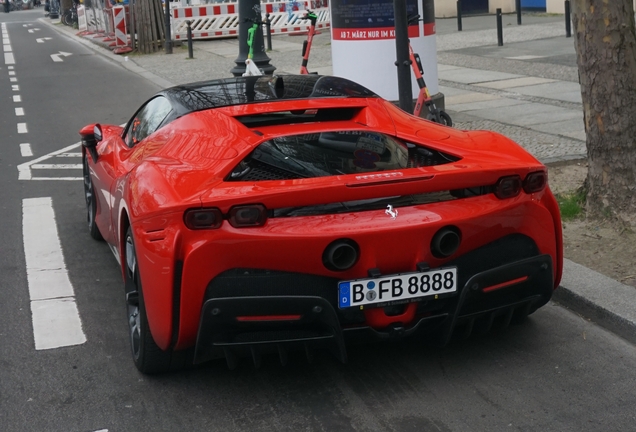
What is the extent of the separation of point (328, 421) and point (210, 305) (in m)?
0.74

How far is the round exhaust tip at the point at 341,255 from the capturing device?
406cm

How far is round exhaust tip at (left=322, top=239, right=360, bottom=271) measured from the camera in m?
4.06

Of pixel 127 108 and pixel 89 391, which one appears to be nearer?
pixel 89 391

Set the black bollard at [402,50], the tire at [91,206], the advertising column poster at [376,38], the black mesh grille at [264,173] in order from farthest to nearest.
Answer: the advertising column poster at [376,38]
the black bollard at [402,50]
the tire at [91,206]
the black mesh grille at [264,173]

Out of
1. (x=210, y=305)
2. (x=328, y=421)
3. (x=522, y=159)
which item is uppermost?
(x=522, y=159)

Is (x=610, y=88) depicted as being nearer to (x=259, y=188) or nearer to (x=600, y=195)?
(x=600, y=195)

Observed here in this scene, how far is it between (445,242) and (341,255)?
50cm

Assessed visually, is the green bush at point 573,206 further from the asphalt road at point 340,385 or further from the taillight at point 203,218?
the taillight at point 203,218

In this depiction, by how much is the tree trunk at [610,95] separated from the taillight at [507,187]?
246 cm

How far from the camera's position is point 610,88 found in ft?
21.6

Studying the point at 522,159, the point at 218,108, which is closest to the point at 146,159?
the point at 218,108

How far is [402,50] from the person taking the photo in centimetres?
898

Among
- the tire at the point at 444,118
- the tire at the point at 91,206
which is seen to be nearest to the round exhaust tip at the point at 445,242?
the tire at the point at 91,206

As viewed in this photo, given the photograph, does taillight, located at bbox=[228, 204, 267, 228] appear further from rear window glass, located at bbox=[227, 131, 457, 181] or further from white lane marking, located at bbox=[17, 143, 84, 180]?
white lane marking, located at bbox=[17, 143, 84, 180]
